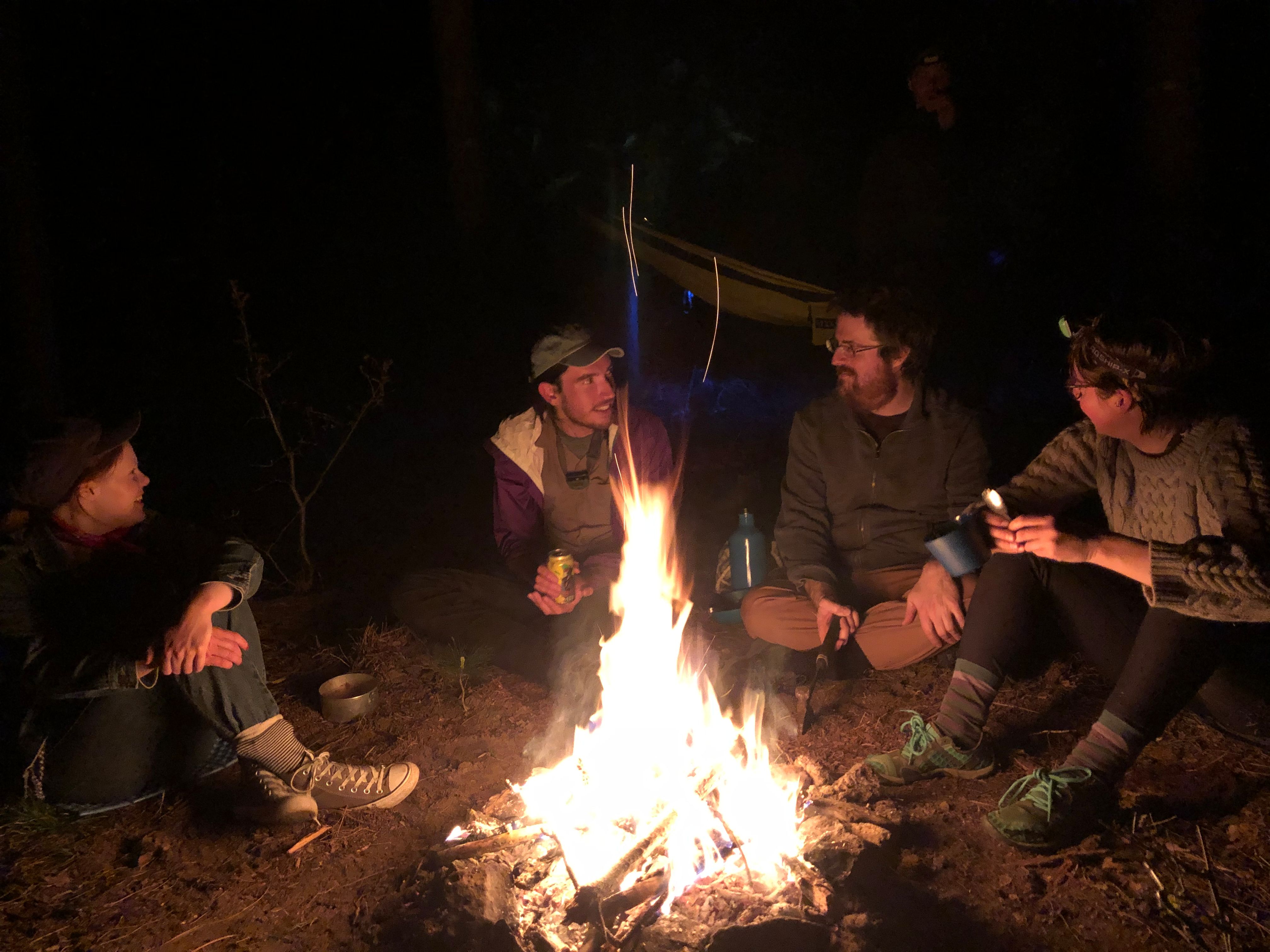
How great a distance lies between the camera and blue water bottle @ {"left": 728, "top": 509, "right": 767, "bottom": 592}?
4363 mm

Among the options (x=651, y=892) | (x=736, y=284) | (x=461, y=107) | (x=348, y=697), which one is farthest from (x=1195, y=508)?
(x=461, y=107)

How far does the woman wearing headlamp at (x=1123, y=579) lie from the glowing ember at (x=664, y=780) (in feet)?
1.76

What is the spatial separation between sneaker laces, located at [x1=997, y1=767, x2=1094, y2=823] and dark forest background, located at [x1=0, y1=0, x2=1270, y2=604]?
273cm

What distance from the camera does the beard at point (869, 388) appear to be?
3.42 metres

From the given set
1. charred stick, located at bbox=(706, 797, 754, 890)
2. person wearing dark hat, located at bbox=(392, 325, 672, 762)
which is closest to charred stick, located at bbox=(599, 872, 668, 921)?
charred stick, located at bbox=(706, 797, 754, 890)

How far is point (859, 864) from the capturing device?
2.37 meters

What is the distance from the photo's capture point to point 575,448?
12.9 ft

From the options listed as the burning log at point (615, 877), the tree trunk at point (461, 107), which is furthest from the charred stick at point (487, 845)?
the tree trunk at point (461, 107)

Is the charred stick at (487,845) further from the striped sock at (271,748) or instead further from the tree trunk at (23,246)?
the tree trunk at (23,246)

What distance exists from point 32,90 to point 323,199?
17.1 feet

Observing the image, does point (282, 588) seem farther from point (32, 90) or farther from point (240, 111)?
point (240, 111)

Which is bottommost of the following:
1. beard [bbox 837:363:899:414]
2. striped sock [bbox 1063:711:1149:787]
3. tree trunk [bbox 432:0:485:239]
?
striped sock [bbox 1063:711:1149:787]

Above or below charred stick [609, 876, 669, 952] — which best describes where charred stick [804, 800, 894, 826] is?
below

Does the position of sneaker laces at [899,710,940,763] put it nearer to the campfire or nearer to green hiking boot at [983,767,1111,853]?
the campfire
